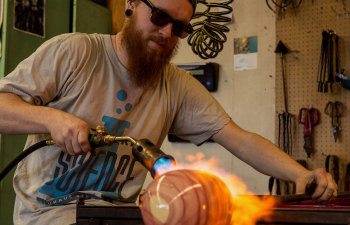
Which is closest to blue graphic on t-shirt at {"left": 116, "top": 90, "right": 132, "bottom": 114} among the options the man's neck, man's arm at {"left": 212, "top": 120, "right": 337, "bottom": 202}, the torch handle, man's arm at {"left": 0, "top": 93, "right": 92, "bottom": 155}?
the man's neck

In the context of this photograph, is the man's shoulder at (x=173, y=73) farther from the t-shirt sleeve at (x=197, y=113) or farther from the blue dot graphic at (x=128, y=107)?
the blue dot graphic at (x=128, y=107)

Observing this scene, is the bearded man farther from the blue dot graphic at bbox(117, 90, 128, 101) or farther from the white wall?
the white wall

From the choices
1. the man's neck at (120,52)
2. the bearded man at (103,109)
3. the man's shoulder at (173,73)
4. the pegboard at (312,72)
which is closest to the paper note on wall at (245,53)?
the pegboard at (312,72)

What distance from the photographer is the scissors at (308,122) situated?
8.47 ft

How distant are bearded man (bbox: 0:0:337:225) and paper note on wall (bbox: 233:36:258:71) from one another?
1507 millimetres

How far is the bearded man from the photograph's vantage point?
1188 millimetres

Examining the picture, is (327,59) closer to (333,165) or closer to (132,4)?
(333,165)

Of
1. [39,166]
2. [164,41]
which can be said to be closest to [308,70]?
[164,41]

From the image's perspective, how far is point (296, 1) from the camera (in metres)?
2.76

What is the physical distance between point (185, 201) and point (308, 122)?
7.49 ft

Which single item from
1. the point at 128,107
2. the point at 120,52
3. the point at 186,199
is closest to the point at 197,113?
the point at 128,107

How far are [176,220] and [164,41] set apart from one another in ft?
Result: 3.21

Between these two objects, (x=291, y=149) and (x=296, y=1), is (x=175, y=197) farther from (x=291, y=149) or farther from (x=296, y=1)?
(x=296, y=1)

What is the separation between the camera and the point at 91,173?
4.27ft
